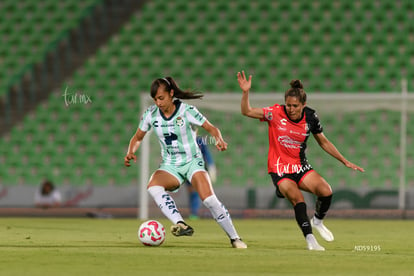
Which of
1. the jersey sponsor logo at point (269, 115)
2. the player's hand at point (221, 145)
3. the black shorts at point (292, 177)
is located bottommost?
the black shorts at point (292, 177)

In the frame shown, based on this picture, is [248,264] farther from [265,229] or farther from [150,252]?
[265,229]

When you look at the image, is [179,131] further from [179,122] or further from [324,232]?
[324,232]

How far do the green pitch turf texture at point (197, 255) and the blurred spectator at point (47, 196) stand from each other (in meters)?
6.00

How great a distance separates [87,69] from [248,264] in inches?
529

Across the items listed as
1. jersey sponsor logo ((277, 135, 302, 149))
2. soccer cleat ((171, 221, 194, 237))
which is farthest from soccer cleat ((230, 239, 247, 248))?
jersey sponsor logo ((277, 135, 302, 149))

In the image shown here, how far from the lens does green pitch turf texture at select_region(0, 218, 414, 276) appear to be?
5.93 m

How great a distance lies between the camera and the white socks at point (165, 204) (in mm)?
8070

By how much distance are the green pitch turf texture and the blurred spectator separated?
19.7 ft

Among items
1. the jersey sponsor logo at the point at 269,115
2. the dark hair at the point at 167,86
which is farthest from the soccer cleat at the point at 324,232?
the dark hair at the point at 167,86

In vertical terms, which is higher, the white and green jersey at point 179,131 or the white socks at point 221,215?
the white and green jersey at point 179,131

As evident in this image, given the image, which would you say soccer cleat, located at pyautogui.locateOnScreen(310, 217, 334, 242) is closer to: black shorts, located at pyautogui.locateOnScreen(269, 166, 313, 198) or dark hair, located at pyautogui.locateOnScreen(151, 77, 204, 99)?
black shorts, located at pyautogui.locateOnScreen(269, 166, 313, 198)

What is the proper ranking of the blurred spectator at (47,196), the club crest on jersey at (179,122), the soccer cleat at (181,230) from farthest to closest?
the blurred spectator at (47,196)
the club crest on jersey at (179,122)
the soccer cleat at (181,230)

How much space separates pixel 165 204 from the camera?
8.15 metres

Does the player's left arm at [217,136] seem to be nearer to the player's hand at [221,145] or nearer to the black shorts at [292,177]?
the player's hand at [221,145]
